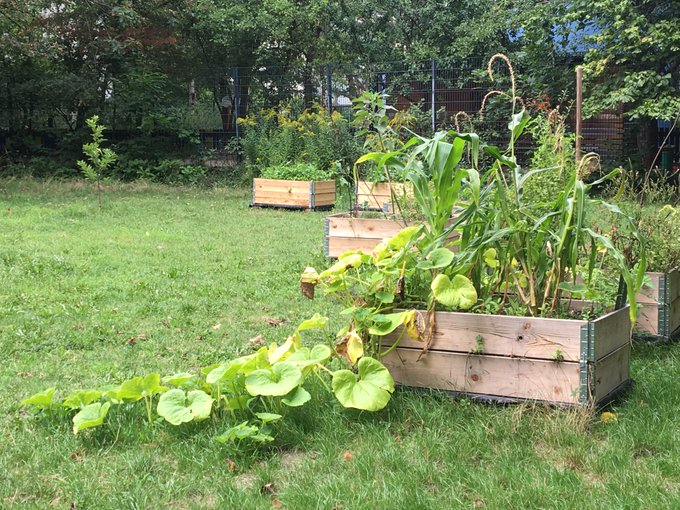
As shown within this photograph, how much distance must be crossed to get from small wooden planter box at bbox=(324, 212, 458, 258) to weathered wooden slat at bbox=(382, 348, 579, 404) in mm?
3492

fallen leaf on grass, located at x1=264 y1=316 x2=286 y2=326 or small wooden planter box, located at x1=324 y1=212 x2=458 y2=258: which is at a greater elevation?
small wooden planter box, located at x1=324 y1=212 x2=458 y2=258

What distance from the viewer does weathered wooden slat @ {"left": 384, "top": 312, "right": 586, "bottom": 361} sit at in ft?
10.3

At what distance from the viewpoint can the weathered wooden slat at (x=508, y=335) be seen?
314cm

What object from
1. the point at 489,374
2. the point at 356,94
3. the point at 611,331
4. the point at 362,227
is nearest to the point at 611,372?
the point at 611,331

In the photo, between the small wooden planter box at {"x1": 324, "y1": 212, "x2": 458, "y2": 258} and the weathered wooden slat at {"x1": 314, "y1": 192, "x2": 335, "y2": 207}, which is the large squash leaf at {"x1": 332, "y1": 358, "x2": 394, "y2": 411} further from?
the weathered wooden slat at {"x1": 314, "y1": 192, "x2": 335, "y2": 207}

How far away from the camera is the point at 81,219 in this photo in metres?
10.6

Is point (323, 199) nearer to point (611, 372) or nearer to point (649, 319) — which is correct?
point (649, 319)

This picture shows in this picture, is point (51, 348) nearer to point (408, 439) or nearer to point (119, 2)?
point (408, 439)

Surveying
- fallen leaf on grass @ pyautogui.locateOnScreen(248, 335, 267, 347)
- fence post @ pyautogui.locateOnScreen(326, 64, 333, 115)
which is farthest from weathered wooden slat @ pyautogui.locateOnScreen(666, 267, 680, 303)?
fence post @ pyautogui.locateOnScreen(326, 64, 333, 115)

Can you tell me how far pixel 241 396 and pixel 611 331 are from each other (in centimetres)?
163

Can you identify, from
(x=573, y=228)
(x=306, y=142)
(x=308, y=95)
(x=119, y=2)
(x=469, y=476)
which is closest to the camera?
(x=469, y=476)

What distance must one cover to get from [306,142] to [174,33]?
23.2 ft

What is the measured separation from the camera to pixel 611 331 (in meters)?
3.29

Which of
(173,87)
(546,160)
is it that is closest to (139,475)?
(546,160)
